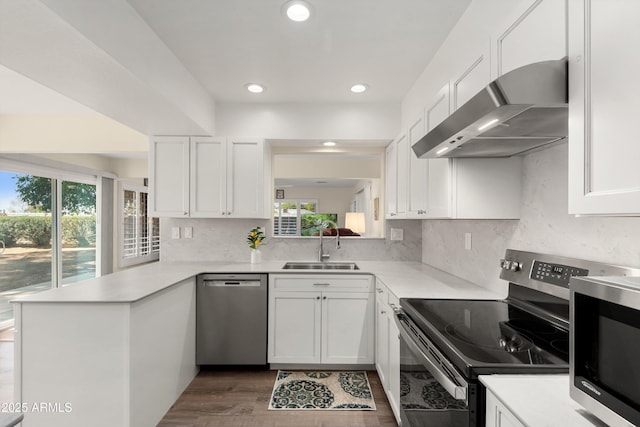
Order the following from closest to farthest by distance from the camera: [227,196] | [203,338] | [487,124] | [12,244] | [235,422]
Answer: [487,124] → [235,422] → [203,338] → [227,196] → [12,244]

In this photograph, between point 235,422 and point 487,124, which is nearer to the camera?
point 487,124

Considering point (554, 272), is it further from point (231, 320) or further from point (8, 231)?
point (8, 231)

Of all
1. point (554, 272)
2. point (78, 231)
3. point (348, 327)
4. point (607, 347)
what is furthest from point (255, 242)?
point (78, 231)

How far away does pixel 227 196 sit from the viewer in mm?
3135

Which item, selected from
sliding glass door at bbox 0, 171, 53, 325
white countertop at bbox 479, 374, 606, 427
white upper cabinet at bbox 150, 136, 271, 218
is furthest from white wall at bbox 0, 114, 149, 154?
white countertop at bbox 479, 374, 606, 427

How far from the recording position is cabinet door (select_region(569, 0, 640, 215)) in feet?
2.46

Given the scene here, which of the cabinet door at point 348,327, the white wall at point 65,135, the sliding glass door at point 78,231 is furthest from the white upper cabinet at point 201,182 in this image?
the sliding glass door at point 78,231

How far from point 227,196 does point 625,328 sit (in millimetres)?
2892

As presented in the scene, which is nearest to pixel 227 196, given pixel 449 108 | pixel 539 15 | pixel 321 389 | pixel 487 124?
pixel 321 389

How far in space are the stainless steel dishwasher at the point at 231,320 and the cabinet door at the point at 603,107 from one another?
2.37 meters

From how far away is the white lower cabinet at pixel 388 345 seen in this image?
2.00m

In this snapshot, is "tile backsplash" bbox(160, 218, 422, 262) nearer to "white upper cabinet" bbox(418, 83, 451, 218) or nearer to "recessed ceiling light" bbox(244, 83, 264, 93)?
"recessed ceiling light" bbox(244, 83, 264, 93)

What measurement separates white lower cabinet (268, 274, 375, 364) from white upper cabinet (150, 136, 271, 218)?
847 mm

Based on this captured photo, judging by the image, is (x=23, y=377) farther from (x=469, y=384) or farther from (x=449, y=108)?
(x=449, y=108)
